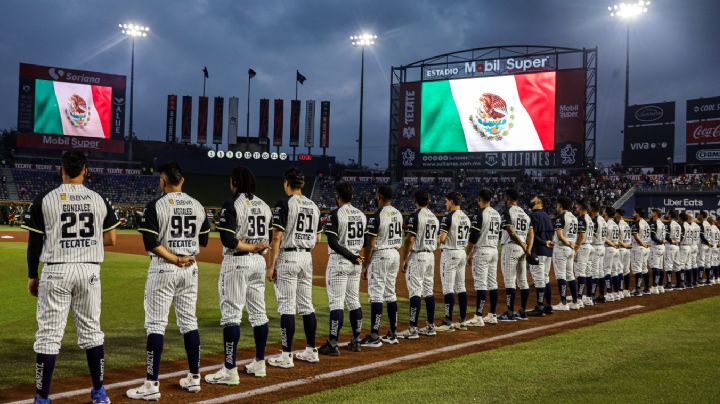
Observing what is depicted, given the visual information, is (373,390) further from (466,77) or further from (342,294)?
(466,77)

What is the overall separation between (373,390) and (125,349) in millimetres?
3755

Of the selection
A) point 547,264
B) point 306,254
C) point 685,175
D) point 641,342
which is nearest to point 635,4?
point 685,175

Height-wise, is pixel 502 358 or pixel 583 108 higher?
pixel 583 108

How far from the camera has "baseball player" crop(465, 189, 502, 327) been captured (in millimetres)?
10344

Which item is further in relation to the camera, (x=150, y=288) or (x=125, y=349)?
(x=125, y=349)

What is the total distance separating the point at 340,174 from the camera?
61.3 meters

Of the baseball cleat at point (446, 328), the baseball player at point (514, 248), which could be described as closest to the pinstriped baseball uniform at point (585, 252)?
the baseball player at point (514, 248)

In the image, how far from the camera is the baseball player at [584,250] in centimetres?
1293

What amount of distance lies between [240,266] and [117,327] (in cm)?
404

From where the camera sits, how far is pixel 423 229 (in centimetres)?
903

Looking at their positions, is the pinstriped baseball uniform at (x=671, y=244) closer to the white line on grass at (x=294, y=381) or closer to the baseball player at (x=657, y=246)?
the baseball player at (x=657, y=246)

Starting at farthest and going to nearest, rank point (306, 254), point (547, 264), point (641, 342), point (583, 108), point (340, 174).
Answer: point (340, 174) → point (583, 108) → point (547, 264) → point (641, 342) → point (306, 254)

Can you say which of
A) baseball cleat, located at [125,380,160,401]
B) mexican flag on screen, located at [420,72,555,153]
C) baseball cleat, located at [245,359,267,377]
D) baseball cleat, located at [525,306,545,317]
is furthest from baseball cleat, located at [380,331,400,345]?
mexican flag on screen, located at [420,72,555,153]

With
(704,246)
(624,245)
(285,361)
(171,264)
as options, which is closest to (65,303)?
(171,264)
